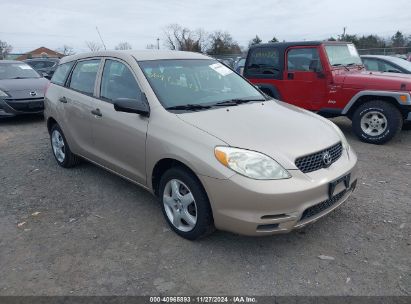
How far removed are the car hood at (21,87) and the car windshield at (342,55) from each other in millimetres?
6876

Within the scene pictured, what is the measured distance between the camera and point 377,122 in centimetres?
643

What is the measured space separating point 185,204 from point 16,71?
28.9 feet

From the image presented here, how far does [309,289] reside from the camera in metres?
2.67

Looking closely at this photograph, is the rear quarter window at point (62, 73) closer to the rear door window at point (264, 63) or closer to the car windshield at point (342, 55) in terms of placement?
the rear door window at point (264, 63)

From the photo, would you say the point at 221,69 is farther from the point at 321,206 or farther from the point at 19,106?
the point at 19,106

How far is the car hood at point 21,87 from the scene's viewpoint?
8633 millimetres

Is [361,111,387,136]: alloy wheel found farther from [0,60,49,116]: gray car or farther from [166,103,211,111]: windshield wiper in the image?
[0,60,49,116]: gray car

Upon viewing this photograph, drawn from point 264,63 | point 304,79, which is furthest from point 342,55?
point 264,63

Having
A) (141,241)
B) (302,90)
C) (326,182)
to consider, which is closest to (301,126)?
(326,182)

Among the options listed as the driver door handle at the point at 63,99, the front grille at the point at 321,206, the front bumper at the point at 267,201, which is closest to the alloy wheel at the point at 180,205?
the front bumper at the point at 267,201

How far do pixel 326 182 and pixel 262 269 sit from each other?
2.94 feet

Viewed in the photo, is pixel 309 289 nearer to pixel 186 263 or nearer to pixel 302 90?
pixel 186 263

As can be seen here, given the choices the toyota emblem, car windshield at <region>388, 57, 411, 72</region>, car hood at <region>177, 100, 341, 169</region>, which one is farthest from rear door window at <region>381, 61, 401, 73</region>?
the toyota emblem

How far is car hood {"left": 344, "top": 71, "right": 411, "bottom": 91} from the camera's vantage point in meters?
6.16
